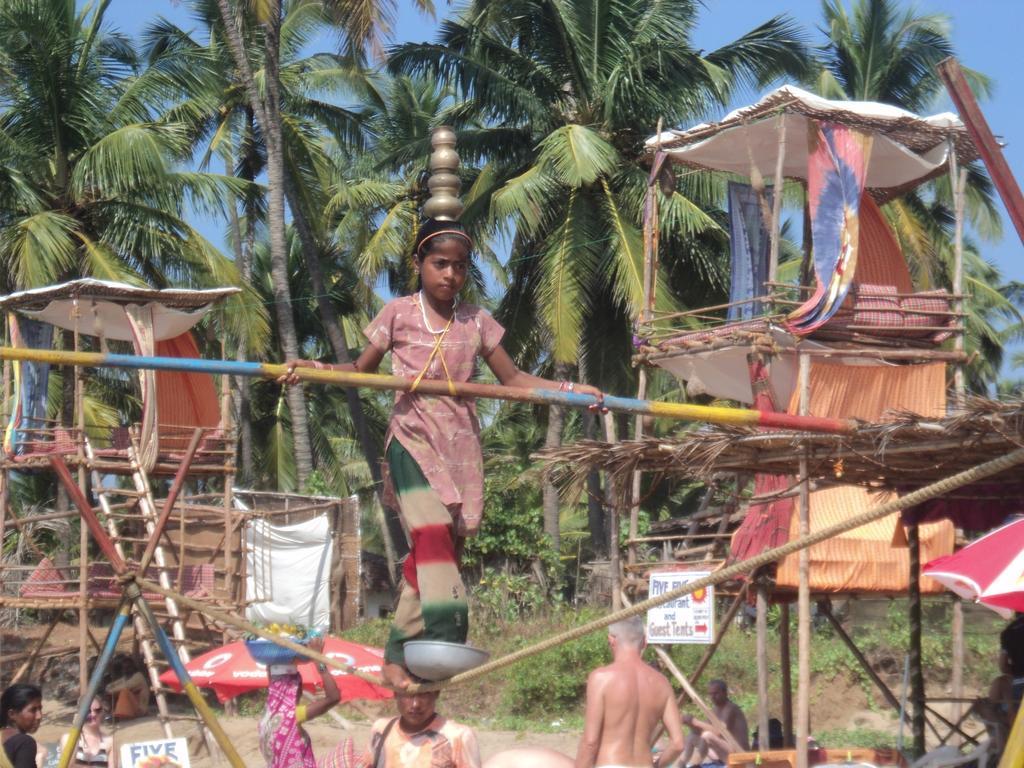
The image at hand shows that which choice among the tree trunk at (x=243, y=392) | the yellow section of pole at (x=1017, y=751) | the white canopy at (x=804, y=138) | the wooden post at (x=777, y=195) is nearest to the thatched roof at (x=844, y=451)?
the yellow section of pole at (x=1017, y=751)

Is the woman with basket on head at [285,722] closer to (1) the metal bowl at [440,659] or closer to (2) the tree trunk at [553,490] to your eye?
(1) the metal bowl at [440,659]

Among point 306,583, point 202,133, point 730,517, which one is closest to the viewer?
point 730,517

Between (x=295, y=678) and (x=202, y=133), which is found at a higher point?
(x=202, y=133)

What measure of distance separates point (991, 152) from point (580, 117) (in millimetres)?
17105

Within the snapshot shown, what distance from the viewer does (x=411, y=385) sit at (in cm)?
399

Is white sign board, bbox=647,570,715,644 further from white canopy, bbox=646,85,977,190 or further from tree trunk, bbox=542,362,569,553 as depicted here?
tree trunk, bbox=542,362,569,553

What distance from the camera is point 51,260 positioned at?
56.4 feet

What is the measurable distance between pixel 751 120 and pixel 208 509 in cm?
820

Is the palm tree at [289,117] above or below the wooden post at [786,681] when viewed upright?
above

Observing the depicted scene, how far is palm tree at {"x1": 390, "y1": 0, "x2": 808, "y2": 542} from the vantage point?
19.0 meters

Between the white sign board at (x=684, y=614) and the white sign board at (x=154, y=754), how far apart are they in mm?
3599

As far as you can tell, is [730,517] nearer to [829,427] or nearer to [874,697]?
[874,697]

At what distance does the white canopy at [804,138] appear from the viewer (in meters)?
11.5

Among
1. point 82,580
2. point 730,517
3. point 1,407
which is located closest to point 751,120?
point 730,517
